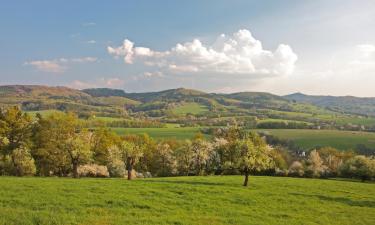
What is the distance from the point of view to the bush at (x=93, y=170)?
7016cm

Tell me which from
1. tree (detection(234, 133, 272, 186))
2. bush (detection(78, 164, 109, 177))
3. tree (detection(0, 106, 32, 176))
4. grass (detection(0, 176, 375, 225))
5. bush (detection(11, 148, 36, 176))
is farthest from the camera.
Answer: bush (detection(78, 164, 109, 177))

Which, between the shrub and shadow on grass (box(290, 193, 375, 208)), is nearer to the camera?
shadow on grass (box(290, 193, 375, 208))

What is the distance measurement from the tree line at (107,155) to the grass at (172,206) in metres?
10.9

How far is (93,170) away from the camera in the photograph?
71000mm

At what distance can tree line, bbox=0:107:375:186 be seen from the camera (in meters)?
52.8

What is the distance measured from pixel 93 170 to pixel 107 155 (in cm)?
665

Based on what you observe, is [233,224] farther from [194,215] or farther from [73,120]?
[73,120]

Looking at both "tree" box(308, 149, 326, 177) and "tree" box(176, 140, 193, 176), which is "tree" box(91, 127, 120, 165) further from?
"tree" box(308, 149, 326, 177)

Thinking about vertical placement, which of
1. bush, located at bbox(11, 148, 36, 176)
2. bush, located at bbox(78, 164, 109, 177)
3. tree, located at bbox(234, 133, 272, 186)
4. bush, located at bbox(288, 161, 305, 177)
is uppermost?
tree, located at bbox(234, 133, 272, 186)

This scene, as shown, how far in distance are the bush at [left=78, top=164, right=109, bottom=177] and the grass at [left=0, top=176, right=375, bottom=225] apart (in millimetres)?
33816

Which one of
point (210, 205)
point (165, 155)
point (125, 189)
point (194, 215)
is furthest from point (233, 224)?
point (165, 155)

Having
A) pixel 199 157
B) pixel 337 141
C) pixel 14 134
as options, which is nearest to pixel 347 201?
pixel 199 157

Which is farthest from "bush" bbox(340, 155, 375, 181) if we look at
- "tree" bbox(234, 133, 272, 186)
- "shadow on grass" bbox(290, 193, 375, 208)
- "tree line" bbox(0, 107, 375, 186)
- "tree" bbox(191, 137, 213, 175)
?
"shadow on grass" bbox(290, 193, 375, 208)

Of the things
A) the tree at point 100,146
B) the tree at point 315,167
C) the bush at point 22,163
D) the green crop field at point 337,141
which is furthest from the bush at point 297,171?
the green crop field at point 337,141
